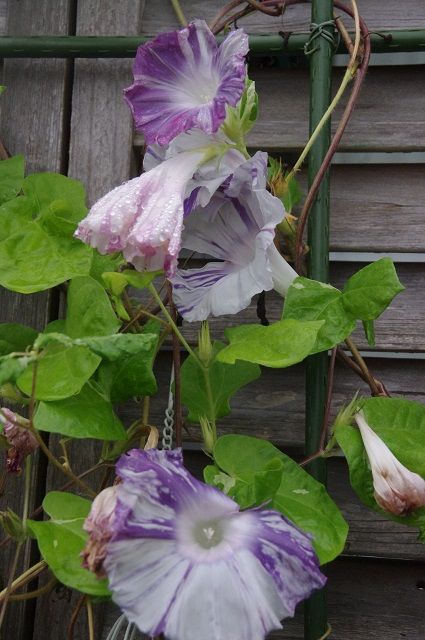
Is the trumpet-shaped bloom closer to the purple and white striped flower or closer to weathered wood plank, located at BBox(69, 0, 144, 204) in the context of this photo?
the purple and white striped flower

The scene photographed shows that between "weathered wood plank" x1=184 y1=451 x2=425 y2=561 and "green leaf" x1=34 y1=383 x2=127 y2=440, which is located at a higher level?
"green leaf" x1=34 y1=383 x2=127 y2=440

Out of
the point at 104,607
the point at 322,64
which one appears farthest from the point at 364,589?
the point at 322,64

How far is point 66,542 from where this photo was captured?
69cm

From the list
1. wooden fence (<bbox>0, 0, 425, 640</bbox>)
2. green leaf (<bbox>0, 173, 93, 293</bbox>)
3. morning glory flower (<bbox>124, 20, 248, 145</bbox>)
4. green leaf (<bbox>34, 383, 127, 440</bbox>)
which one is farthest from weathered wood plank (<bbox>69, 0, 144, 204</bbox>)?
green leaf (<bbox>34, 383, 127, 440</bbox>)

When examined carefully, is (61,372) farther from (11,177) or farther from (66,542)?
(11,177)

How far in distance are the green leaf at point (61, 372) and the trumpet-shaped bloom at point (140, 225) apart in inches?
5.0

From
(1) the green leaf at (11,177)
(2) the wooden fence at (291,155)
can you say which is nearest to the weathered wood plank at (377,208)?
(2) the wooden fence at (291,155)

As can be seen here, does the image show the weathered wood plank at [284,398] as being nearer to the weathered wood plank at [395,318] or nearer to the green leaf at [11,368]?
the weathered wood plank at [395,318]

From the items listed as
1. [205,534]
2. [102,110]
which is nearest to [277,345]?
[205,534]

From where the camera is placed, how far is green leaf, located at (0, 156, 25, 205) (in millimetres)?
981

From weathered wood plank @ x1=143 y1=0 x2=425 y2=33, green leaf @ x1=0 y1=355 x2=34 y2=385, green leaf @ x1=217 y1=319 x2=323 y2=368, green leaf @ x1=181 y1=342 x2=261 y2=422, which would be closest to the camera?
green leaf @ x1=0 y1=355 x2=34 y2=385

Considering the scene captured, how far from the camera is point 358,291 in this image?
798 millimetres

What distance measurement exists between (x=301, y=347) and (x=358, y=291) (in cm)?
12

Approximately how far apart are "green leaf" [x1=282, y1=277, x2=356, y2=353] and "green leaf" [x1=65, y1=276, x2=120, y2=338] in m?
0.19
